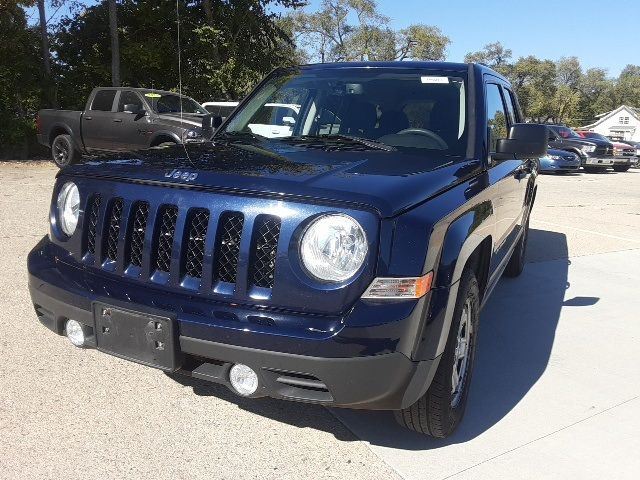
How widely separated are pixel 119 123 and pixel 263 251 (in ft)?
37.7

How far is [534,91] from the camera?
8938 cm

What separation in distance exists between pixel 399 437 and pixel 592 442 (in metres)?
0.92

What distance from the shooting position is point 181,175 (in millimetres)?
2477

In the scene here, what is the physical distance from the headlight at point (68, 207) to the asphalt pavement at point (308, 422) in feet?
2.87

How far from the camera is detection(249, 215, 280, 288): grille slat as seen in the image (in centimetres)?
226

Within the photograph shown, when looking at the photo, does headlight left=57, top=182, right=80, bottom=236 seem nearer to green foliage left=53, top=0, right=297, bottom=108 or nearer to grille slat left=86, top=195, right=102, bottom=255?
grille slat left=86, top=195, right=102, bottom=255

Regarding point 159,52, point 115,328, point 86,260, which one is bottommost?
point 115,328

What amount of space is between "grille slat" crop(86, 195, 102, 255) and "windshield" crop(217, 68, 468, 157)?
3.68 feet

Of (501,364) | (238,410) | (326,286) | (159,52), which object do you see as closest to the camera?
Result: (326,286)

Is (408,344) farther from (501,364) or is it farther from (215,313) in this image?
(501,364)

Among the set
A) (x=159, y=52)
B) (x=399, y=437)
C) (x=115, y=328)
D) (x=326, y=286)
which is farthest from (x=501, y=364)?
(x=159, y=52)

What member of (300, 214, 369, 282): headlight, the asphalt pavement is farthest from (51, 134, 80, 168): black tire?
(300, 214, 369, 282): headlight

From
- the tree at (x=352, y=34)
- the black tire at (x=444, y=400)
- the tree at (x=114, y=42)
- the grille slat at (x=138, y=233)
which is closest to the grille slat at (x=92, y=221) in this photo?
the grille slat at (x=138, y=233)

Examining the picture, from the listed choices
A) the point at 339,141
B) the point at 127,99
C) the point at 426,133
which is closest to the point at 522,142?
the point at 426,133
